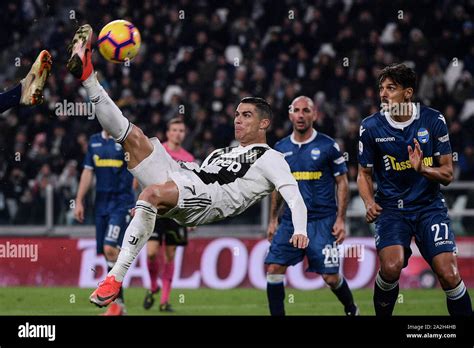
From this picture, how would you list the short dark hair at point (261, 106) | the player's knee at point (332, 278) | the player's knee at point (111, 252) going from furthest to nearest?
the player's knee at point (111, 252), the player's knee at point (332, 278), the short dark hair at point (261, 106)

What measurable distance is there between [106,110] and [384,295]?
272 cm

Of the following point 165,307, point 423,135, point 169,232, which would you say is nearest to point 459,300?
point 423,135

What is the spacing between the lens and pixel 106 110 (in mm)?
7246

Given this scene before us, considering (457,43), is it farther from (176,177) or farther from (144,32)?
(176,177)

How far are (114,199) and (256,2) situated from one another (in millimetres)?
8845

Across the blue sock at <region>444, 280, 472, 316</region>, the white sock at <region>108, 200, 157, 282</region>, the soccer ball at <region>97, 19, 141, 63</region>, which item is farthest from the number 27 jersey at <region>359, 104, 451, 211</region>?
the soccer ball at <region>97, 19, 141, 63</region>

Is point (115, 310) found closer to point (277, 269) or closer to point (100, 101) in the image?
point (277, 269)

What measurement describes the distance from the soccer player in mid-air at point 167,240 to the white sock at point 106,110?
4.33 meters

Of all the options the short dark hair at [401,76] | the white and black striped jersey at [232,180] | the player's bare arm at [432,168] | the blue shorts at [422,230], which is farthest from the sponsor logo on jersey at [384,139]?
the white and black striped jersey at [232,180]

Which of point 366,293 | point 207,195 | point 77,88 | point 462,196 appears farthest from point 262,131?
point 77,88

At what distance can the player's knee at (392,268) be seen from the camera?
7.73 metres

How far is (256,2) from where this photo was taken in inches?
760
